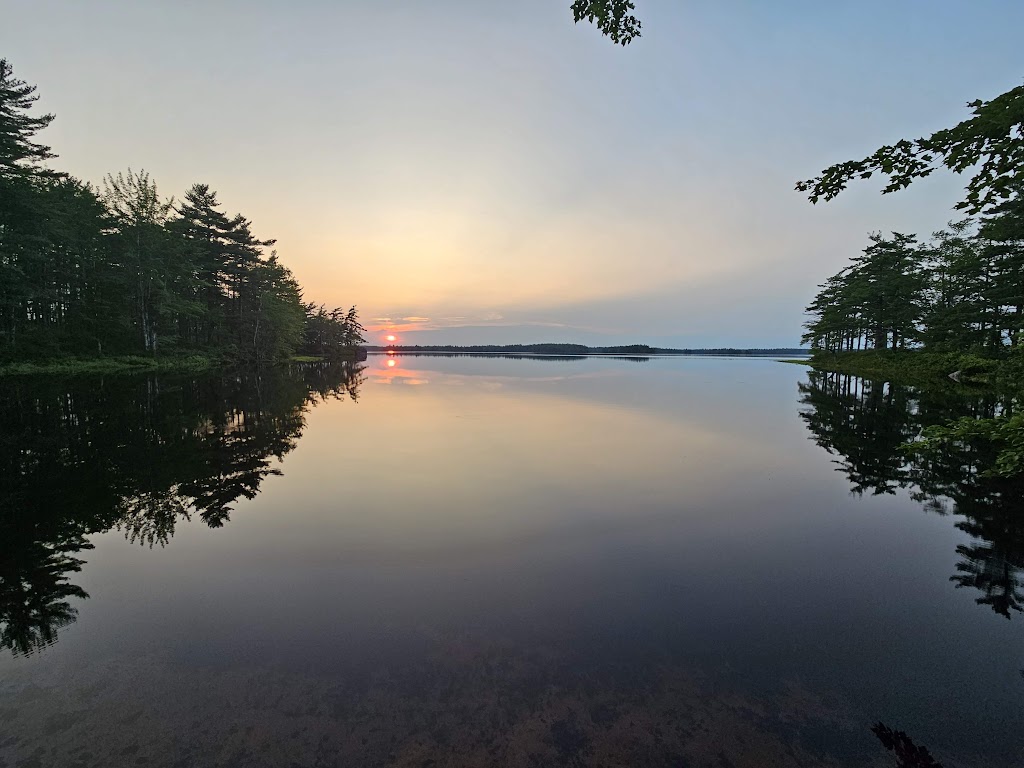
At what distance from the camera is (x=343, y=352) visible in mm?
127500

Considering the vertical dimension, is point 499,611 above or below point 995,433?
below

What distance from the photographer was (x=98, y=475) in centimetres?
1112

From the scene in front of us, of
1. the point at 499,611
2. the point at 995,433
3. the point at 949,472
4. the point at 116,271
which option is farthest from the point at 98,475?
the point at 116,271

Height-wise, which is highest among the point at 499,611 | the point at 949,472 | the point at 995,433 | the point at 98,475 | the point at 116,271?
the point at 116,271

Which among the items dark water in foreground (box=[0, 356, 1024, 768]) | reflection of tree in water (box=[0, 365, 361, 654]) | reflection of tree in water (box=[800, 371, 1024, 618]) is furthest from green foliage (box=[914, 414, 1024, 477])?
reflection of tree in water (box=[0, 365, 361, 654])

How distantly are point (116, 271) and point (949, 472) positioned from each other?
74.5 metres

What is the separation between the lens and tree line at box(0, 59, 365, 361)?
131 feet

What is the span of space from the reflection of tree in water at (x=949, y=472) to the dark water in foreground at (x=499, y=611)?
0.10 m

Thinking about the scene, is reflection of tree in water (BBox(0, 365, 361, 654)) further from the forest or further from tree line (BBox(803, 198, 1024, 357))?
tree line (BBox(803, 198, 1024, 357))

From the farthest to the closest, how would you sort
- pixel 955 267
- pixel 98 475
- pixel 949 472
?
pixel 955 267 < pixel 949 472 < pixel 98 475

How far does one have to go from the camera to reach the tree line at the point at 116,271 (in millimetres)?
39906

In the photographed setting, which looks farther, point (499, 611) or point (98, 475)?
point (98, 475)

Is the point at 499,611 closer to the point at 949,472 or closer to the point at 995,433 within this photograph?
the point at 995,433

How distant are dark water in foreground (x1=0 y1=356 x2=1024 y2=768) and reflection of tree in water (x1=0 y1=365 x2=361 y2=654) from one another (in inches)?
3.5
